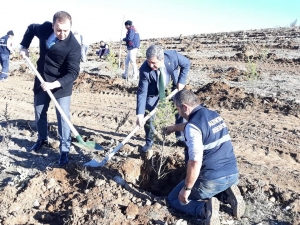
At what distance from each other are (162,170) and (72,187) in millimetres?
1167

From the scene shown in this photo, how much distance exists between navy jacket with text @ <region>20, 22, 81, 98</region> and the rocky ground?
3.34 ft

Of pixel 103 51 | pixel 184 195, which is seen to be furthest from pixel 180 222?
pixel 103 51

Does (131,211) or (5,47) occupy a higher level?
(5,47)

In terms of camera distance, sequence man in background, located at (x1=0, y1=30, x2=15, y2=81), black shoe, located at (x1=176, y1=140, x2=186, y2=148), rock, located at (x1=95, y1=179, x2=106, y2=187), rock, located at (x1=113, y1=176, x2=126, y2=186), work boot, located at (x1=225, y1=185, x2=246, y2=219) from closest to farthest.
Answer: work boot, located at (x1=225, y1=185, x2=246, y2=219)
rock, located at (x1=95, y1=179, x2=106, y2=187)
rock, located at (x1=113, y1=176, x2=126, y2=186)
black shoe, located at (x1=176, y1=140, x2=186, y2=148)
man in background, located at (x1=0, y1=30, x2=15, y2=81)

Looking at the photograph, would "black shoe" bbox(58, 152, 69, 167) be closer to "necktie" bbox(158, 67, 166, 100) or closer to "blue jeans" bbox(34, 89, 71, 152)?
"blue jeans" bbox(34, 89, 71, 152)

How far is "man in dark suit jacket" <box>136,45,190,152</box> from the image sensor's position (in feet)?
13.6

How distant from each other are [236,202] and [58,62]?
249 cm

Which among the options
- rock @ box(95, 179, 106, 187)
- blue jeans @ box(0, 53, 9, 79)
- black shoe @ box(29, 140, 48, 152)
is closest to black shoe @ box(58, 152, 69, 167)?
black shoe @ box(29, 140, 48, 152)

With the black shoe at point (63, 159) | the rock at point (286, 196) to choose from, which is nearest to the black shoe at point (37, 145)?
the black shoe at point (63, 159)

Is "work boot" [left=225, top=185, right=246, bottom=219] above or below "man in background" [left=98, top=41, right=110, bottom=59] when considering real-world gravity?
below

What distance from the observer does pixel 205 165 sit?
338 centimetres

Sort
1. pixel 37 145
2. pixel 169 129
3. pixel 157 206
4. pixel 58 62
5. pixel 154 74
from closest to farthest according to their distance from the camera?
pixel 157 206 < pixel 169 129 < pixel 58 62 < pixel 154 74 < pixel 37 145

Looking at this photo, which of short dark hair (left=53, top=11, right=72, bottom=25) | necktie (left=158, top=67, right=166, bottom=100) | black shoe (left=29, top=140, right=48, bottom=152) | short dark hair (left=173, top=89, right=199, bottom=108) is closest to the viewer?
short dark hair (left=173, top=89, right=199, bottom=108)

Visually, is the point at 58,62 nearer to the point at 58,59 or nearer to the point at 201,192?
the point at 58,59
